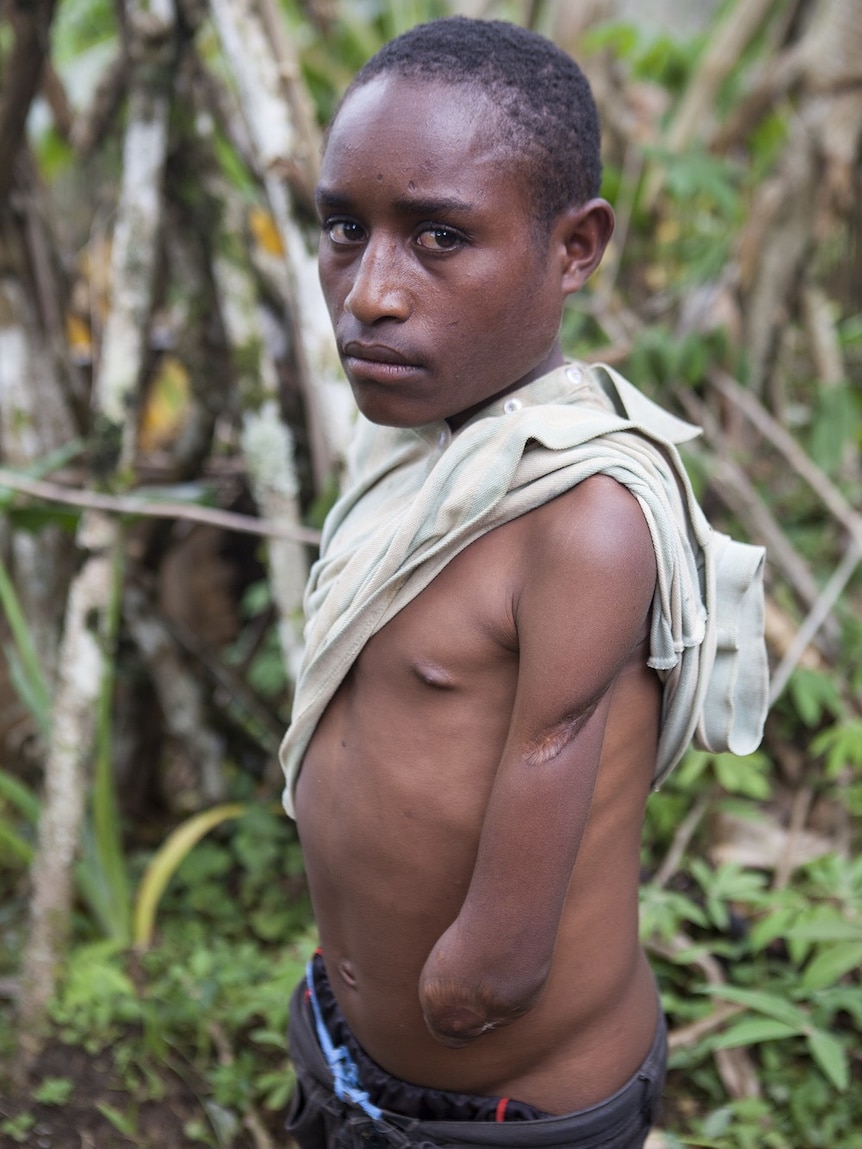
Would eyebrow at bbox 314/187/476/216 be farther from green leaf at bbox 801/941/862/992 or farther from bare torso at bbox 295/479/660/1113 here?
green leaf at bbox 801/941/862/992

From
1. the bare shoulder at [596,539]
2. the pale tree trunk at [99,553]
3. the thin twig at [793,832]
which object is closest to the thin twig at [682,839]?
the thin twig at [793,832]

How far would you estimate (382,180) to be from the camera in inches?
38.4

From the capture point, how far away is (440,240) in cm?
98

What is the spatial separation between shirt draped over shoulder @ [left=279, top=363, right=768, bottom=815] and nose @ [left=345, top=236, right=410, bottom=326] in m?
0.14

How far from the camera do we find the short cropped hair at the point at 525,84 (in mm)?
984

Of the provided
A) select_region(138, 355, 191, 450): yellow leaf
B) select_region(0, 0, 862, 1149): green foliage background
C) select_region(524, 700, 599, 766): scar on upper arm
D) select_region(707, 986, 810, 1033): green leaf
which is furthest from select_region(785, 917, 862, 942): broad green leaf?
select_region(138, 355, 191, 450): yellow leaf

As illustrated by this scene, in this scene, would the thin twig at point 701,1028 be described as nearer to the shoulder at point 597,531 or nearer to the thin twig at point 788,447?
the thin twig at point 788,447

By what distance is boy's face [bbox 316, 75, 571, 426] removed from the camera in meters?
0.96

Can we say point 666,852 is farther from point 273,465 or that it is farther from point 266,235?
point 266,235

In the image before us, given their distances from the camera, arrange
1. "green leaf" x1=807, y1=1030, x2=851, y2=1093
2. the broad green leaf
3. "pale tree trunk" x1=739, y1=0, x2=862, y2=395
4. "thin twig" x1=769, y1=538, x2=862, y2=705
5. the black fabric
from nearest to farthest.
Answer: the black fabric < "green leaf" x1=807, y1=1030, x2=851, y2=1093 < the broad green leaf < "thin twig" x1=769, y1=538, x2=862, y2=705 < "pale tree trunk" x1=739, y1=0, x2=862, y2=395

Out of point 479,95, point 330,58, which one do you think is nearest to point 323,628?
point 479,95

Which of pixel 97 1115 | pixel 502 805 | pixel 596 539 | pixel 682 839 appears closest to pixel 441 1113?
pixel 502 805

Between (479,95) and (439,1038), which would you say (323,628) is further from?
(479,95)

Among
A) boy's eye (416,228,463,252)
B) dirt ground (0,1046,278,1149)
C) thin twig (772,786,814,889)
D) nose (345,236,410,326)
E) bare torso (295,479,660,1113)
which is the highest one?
boy's eye (416,228,463,252)
